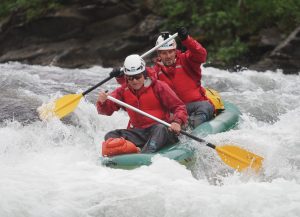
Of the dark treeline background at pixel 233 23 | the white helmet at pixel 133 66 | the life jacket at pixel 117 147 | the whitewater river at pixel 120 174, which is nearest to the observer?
the whitewater river at pixel 120 174

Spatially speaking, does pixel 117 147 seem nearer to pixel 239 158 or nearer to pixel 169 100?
pixel 169 100

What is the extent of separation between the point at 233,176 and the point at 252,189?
71cm

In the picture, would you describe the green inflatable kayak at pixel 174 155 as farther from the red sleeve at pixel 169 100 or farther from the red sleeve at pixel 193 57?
the red sleeve at pixel 193 57

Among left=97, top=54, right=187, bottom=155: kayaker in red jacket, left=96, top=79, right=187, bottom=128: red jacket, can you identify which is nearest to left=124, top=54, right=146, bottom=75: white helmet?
left=97, top=54, right=187, bottom=155: kayaker in red jacket

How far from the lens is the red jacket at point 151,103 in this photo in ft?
21.6

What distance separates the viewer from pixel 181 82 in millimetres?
7637

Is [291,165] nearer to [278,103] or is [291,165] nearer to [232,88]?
[278,103]

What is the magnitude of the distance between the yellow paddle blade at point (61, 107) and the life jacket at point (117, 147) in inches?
55.9

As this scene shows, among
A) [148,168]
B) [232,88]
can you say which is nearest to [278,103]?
[232,88]

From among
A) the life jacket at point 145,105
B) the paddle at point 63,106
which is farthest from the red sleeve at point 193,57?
the life jacket at point 145,105

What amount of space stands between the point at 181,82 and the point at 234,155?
5.25 ft

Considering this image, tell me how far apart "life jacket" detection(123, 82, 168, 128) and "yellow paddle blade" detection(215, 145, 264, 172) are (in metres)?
0.81

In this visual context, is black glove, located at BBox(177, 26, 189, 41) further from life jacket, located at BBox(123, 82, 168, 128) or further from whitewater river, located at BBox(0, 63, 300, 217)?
whitewater river, located at BBox(0, 63, 300, 217)

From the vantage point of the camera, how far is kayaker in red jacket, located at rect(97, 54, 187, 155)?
637cm
